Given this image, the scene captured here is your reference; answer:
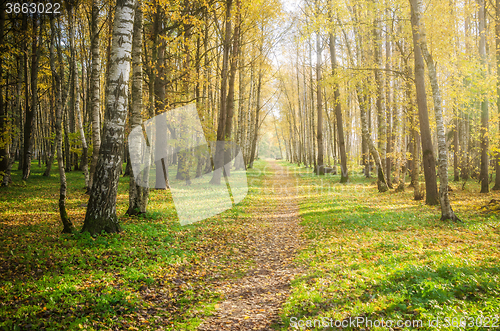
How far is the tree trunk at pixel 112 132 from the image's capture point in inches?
274

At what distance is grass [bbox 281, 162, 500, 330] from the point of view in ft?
14.1

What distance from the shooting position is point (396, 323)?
407cm

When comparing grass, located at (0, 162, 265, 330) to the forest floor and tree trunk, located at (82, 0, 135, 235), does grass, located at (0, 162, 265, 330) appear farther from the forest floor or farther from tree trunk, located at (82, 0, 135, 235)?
tree trunk, located at (82, 0, 135, 235)

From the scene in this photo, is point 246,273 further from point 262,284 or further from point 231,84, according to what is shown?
point 231,84

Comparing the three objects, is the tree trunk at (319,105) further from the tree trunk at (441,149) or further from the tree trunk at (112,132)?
the tree trunk at (112,132)

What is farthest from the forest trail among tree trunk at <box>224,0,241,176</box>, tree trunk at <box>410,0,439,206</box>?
tree trunk at <box>224,0,241,176</box>

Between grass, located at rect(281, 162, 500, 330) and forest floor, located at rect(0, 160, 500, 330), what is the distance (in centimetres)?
2

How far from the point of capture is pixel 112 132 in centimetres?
704

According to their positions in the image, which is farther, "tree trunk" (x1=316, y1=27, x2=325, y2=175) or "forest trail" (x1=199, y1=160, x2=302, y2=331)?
"tree trunk" (x1=316, y1=27, x2=325, y2=175)

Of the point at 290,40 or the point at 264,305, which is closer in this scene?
the point at 264,305

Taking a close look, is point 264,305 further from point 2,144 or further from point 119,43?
point 2,144

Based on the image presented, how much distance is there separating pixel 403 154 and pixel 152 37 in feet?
49.9

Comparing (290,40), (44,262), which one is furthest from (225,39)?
(44,262)

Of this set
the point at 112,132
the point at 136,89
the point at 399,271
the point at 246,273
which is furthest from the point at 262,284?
the point at 136,89
